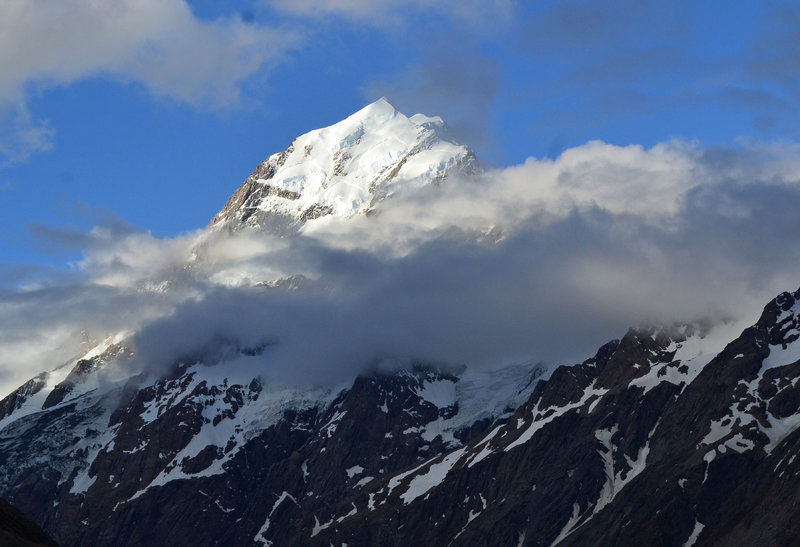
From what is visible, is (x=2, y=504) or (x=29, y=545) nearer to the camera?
(x=29, y=545)

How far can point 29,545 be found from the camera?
175 metres

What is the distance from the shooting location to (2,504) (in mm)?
196500

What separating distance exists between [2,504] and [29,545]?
23749 mm
